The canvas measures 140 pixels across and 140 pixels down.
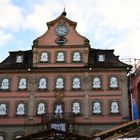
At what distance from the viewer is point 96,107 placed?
36.1 metres

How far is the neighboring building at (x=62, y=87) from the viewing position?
35.6m

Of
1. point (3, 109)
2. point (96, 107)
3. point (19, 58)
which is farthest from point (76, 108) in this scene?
point (19, 58)

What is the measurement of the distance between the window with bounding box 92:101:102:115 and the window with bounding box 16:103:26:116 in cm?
769

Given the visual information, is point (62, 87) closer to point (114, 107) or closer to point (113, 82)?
point (113, 82)

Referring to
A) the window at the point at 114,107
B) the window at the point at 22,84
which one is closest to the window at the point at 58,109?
the window at the point at 22,84

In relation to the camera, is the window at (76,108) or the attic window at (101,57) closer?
the window at (76,108)

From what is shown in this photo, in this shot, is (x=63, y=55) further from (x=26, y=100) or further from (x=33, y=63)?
(x=26, y=100)

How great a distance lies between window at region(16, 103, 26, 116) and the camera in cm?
A: 3631

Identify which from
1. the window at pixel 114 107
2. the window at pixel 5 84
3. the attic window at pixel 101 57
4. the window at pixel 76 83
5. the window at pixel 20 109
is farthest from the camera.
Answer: the attic window at pixel 101 57

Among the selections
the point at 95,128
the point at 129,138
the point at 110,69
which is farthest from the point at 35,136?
the point at 110,69

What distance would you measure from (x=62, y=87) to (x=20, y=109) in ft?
17.3

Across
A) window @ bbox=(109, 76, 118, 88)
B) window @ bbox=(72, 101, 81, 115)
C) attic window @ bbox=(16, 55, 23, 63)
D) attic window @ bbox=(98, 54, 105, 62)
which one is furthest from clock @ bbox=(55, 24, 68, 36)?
window @ bbox=(72, 101, 81, 115)

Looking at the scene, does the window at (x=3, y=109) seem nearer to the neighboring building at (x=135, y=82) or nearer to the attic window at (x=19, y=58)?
the attic window at (x=19, y=58)

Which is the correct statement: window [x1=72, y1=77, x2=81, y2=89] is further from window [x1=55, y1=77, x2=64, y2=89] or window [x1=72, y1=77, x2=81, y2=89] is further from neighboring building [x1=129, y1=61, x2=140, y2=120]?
neighboring building [x1=129, y1=61, x2=140, y2=120]
